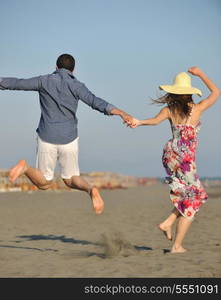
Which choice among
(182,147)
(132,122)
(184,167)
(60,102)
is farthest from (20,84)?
(184,167)

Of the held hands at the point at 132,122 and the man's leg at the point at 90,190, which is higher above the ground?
the held hands at the point at 132,122

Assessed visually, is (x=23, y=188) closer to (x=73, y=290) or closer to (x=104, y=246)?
(x=104, y=246)

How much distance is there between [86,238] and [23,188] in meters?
17.7

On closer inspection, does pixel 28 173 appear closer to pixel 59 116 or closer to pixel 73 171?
pixel 73 171

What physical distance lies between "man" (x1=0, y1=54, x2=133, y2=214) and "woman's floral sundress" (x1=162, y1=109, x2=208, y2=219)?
2.12ft

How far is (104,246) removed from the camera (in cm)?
798

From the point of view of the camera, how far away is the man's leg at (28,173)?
732 centimetres

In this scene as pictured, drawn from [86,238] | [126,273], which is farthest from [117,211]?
[126,273]

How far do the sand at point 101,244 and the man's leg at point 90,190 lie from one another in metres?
0.57


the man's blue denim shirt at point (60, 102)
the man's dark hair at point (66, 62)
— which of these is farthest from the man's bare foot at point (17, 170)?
the man's dark hair at point (66, 62)

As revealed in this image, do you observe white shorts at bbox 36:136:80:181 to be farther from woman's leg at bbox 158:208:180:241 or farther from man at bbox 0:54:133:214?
woman's leg at bbox 158:208:180:241

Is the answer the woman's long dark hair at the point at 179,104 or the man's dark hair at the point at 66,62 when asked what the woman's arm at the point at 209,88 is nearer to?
the woman's long dark hair at the point at 179,104

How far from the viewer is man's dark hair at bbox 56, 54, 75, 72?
7535 mm

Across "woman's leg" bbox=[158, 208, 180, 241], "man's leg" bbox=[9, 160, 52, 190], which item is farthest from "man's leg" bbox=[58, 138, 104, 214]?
"woman's leg" bbox=[158, 208, 180, 241]
